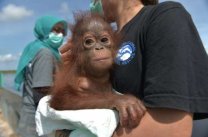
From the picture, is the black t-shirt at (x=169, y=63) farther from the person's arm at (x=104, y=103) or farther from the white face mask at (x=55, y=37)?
the white face mask at (x=55, y=37)

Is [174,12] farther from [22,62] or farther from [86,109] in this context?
[22,62]

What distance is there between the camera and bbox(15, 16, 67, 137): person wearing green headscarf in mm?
3373

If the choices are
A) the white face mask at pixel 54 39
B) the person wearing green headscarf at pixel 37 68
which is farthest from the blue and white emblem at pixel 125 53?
the white face mask at pixel 54 39

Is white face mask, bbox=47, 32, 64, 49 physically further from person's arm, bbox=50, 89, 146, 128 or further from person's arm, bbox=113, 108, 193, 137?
person's arm, bbox=113, 108, 193, 137

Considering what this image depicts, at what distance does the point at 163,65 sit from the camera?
1267 mm

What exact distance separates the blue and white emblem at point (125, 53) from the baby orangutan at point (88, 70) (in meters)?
0.06

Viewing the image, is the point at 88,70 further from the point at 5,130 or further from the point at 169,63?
the point at 5,130

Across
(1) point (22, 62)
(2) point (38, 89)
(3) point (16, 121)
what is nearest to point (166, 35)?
(2) point (38, 89)

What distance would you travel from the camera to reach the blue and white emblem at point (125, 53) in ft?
4.59

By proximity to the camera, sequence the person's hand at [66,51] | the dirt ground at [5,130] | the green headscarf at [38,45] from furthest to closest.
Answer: the dirt ground at [5,130] → the green headscarf at [38,45] → the person's hand at [66,51]

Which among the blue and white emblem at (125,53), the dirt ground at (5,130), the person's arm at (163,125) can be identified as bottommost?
the dirt ground at (5,130)

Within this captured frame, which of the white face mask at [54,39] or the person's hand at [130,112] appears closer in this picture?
the person's hand at [130,112]

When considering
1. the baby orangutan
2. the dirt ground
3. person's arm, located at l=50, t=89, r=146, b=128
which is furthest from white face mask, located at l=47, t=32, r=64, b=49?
person's arm, located at l=50, t=89, r=146, b=128

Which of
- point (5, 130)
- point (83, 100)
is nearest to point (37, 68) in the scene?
point (5, 130)
